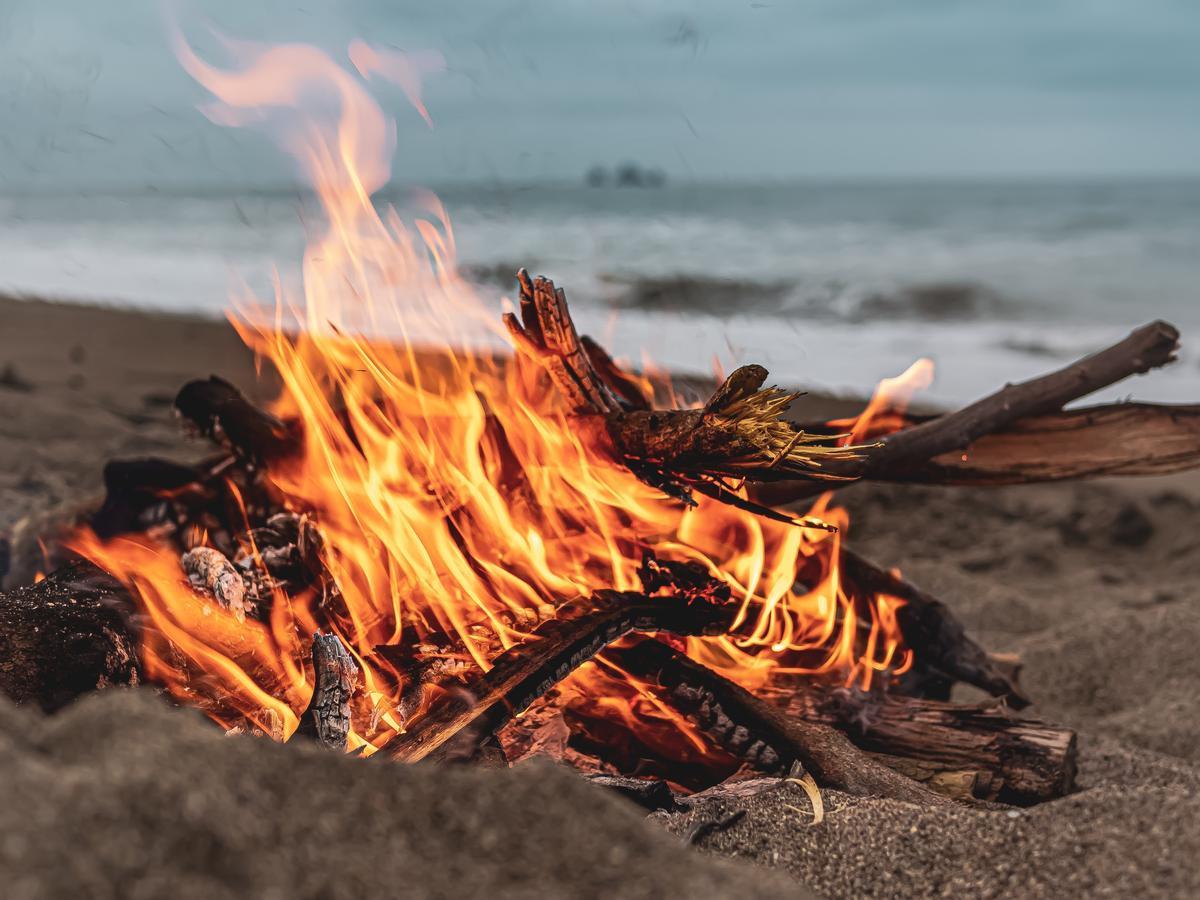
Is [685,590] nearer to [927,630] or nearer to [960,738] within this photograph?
[960,738]

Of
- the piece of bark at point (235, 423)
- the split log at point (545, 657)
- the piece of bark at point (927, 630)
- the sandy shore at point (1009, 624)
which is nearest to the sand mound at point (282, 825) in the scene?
the sandy shore at point (1009, 624)

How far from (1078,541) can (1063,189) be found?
115 ft

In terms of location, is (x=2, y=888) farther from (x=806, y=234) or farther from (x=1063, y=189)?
(x=1063, y=189)

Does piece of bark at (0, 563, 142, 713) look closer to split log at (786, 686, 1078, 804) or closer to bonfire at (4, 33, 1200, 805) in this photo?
bonfire at (4, 33, 1200, 805)

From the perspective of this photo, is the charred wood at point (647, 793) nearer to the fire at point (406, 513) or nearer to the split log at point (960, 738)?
the fire at point (406, 513)

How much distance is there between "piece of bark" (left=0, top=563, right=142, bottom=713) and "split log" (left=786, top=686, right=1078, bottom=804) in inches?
61.5

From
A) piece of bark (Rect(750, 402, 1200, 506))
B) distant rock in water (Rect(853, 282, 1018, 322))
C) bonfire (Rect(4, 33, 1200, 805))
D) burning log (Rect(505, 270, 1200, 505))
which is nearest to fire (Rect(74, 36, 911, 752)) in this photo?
bonfire (Rect(4, 33, 1200, 805))

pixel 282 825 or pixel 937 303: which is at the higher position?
pixel 937 303

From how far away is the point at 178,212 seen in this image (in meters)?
26.6

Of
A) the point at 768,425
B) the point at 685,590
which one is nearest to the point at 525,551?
the point at 685,590

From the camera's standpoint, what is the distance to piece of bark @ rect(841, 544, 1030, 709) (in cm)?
320

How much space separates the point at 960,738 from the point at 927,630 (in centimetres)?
56

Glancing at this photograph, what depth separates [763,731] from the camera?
2.47 metres

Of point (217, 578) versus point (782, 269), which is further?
point (782, 269)
